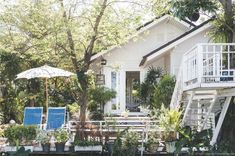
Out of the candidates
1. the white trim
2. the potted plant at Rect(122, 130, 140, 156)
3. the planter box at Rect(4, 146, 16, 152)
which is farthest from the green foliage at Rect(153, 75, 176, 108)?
the planter box at Rect(4, 146, 16, 152)

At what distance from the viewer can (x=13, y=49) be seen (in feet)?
56.4

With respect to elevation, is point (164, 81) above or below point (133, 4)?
below

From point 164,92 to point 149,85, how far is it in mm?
2113

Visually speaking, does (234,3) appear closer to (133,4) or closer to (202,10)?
(202,10)

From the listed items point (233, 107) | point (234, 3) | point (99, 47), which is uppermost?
point (234, 3)

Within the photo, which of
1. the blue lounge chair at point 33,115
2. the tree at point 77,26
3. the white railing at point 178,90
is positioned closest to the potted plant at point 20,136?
the tree at point 77,26

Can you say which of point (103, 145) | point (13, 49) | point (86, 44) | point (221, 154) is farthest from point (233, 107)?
point (13, 49)

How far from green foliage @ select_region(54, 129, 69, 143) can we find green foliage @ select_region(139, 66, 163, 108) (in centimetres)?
774

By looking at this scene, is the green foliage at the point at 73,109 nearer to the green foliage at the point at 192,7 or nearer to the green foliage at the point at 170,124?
the green foliage at the point at 170,124

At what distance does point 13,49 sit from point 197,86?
901cm

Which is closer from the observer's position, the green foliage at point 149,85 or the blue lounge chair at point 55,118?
the blue lounge chair at point 55,118

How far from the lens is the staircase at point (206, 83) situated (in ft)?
34.2

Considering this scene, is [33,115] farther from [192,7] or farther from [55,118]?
[192,7]

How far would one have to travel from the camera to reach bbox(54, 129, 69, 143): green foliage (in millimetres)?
11917
